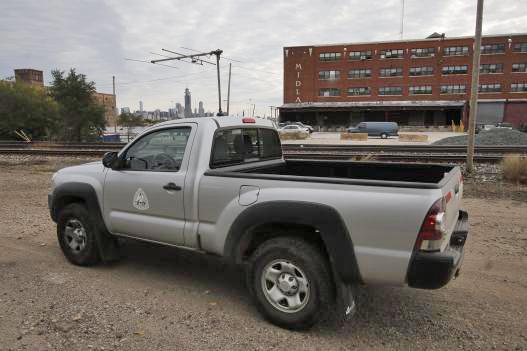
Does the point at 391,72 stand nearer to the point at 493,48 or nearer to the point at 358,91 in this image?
the point at 358,91

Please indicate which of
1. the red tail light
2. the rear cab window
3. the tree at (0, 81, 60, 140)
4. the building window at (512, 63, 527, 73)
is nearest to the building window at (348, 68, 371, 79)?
the building window at (512, 63, 527, 73)

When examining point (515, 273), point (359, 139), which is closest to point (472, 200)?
point (515, 273)

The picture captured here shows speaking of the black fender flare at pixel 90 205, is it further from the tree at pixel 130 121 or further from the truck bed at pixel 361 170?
the tree at pixel 130 121

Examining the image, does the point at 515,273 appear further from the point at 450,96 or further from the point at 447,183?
the point at 450,96

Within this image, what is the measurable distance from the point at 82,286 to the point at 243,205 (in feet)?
7.72

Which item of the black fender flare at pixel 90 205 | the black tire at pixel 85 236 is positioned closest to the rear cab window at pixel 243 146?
the black fender flare at pixel 90 205

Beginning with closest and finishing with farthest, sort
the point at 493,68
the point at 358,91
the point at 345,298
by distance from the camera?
the point at 345,298 < the point at 493,68 < the point at 358,91

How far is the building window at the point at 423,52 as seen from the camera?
235ft

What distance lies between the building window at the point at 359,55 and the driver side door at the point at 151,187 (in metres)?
75.7

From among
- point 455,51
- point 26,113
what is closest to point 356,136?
point 26,113

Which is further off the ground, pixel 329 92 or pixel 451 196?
pixel 329 92

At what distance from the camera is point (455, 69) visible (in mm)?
70125

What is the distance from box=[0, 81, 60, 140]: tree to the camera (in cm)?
4194

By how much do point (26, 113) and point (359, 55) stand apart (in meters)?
56.4
